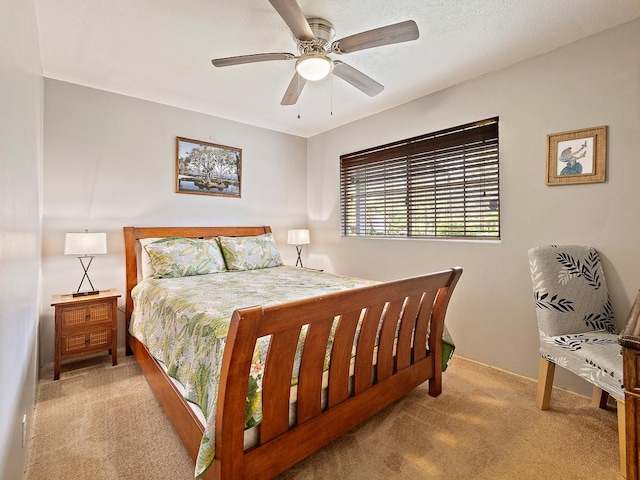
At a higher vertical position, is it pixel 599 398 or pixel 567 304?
pixel 567 304

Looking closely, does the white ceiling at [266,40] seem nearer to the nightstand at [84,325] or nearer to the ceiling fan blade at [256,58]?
the ceiling fan blade at [256,58]

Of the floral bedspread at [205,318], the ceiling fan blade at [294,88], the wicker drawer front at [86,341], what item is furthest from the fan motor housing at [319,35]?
the wicker drawer front at [86,341]

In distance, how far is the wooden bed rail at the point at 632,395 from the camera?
40.7 inches

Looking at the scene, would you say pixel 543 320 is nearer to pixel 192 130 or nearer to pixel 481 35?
pixel 481 35

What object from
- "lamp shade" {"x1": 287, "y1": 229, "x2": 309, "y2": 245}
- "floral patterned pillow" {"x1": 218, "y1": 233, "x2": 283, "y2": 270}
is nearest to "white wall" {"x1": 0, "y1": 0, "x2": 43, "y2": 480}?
"floral patterned pillow" {"x1": 218, "y1": 233, "x2": 283, "y2": 270}

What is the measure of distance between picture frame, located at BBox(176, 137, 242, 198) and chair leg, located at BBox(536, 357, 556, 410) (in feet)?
11.2

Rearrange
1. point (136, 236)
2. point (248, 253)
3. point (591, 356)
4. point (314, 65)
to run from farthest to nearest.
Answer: point (248, 253), point (136, 236), point (314, 65), point (591, 356)

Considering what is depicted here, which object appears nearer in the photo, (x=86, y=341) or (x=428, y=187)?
(x=86, y=341)

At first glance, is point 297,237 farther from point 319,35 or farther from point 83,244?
point 319,35

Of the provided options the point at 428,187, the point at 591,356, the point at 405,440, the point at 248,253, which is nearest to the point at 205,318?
the point at 405,440

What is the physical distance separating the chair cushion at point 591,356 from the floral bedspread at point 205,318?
62 centimetres

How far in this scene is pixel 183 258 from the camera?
2.97m

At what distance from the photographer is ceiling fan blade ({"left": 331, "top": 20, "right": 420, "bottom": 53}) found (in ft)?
5.40

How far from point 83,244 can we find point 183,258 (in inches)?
30.7
